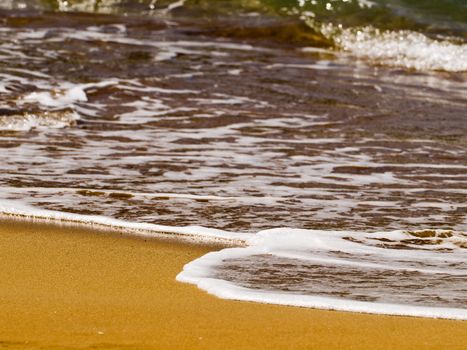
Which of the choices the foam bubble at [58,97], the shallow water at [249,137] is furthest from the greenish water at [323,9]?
the foam bubble at [58,97]

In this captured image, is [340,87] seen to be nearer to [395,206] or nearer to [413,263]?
[395,206]

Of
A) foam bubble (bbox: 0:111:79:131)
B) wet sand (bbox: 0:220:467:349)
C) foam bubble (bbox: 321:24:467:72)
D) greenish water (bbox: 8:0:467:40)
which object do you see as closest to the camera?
wet sand (bbox: 0:220:467:349)

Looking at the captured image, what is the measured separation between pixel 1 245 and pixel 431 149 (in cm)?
347

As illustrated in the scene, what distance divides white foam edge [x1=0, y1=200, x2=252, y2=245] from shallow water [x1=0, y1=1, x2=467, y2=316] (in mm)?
62

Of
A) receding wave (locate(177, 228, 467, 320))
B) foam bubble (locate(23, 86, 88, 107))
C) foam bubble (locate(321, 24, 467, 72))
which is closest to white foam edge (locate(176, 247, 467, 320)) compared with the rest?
receding wave (locate(177, 228, 467, 320))

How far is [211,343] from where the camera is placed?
3.01 meters

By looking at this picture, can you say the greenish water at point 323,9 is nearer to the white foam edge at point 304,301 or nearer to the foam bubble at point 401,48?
the foam bubble at point 401,48

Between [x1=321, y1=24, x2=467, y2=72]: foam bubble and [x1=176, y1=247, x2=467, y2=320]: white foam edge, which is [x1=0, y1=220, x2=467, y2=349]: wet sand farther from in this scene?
[x1=321, y1=24, x2=467, y2=72]: foam bubble

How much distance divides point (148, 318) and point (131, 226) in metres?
1.43

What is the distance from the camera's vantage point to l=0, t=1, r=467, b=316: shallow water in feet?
15.4

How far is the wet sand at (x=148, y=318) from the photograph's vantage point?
3021 millimetres

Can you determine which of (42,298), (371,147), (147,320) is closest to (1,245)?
(42,298)

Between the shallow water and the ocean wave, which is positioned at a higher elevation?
the ocean wave

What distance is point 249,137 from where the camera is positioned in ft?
23.4
